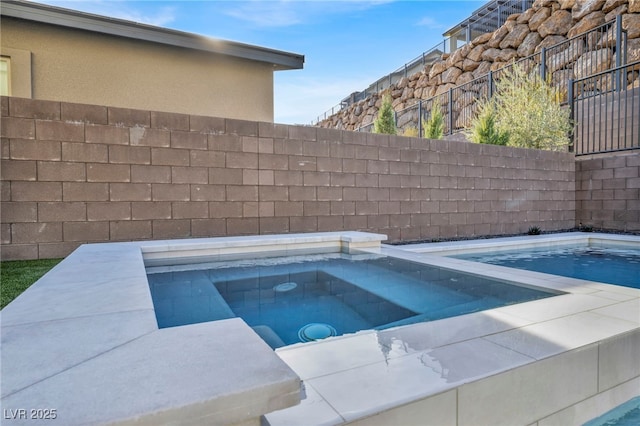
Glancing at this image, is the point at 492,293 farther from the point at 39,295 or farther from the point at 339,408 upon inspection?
the point at 39,295

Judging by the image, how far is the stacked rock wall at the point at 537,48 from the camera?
10273 millimetres

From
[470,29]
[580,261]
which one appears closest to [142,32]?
[580,261]

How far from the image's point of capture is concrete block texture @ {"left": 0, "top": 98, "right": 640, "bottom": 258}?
12.5 ft

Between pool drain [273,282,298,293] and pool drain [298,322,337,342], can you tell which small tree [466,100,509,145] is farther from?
pool drain [298,322,337,342]

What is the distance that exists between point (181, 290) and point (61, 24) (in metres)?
5.44

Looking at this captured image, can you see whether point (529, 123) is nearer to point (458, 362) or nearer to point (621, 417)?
point (621, 417)

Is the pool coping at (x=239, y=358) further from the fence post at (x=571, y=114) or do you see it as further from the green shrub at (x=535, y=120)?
the fence post at (x=571, y=114)

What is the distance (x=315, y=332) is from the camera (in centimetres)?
202

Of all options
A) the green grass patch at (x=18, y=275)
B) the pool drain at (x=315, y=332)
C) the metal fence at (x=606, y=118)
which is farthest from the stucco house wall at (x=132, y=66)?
the metal fence at (x=606, y=118)

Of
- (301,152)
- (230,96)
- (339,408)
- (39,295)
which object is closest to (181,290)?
(39,295)

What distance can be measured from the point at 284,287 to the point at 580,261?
4135 mm

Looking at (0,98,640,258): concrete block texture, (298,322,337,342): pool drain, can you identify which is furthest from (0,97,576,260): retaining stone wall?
(298,322,337,342): pool drain

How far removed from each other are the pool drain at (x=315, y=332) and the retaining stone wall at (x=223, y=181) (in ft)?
9.08

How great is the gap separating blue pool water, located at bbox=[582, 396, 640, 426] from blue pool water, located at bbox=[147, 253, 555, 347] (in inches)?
28.4
